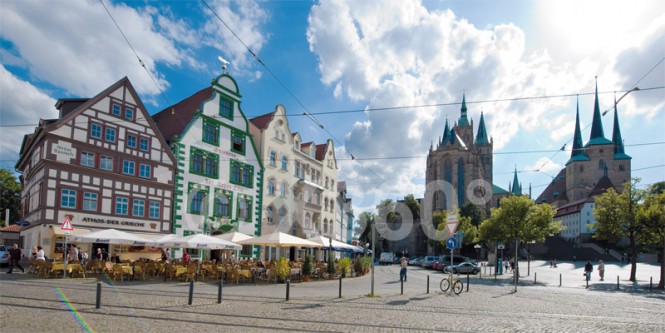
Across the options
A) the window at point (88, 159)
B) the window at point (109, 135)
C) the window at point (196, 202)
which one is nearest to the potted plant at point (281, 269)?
the window at point (196, 202)

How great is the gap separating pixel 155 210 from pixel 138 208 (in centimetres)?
126

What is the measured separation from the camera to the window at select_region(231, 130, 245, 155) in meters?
38.5

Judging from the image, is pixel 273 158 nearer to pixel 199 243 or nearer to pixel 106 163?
pixel 106 163

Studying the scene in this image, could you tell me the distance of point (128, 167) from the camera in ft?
101

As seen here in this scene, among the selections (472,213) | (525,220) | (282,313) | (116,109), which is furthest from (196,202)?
(472,213)

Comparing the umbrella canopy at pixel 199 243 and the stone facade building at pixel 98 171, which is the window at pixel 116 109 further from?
the umbrella canopy at pixel 199 243

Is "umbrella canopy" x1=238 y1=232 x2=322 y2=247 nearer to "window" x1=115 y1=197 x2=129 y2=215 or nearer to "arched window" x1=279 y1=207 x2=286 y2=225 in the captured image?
"window" x1=115 y1=197 x2=129 y2=215

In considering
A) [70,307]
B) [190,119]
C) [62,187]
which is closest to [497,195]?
[190,119]

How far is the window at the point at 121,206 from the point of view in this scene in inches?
1180

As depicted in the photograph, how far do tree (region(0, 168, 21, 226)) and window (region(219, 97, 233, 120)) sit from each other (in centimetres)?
3241

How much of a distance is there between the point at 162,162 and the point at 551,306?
2541 centimetres

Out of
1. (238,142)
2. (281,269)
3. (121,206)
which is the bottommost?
(281,269)

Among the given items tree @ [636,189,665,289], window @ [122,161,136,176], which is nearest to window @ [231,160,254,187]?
window @ [122,161,136,176]

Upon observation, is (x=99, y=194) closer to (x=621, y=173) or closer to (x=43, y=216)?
(x=43, y=216)
